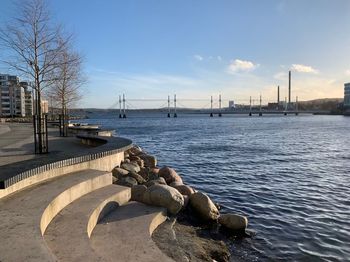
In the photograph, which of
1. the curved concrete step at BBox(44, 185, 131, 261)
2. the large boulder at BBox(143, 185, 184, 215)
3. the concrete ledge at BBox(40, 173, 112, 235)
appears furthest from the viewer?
the large boulder at BBox(143, 185, 184, 215)

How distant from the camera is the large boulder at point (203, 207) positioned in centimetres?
938

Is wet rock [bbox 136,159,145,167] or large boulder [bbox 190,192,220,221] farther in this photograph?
wet rock [bbox 136,159,145,167]

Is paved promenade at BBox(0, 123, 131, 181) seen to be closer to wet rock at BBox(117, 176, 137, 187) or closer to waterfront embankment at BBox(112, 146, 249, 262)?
wet rock at BBox(117, 176, 137, 187)

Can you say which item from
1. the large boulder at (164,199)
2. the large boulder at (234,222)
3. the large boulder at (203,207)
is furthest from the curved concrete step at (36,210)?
the large boulder at (234,222)

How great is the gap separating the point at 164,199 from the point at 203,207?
131 cm

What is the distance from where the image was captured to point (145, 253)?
5.84 m

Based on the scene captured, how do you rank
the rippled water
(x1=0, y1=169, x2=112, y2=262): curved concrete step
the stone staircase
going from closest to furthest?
1. (x1=0, y1=169, x2=112, y2=262): curved concrete step
2. the stone staircase
3. the rippled water

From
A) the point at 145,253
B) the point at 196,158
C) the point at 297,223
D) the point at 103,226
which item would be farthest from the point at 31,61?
the point at 196,158

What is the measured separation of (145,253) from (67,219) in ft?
5.36

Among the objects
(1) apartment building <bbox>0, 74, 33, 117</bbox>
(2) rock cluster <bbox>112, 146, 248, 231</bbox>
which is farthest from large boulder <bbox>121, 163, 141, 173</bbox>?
(1) apartment building <bbox>0, 74, 33, 117</bbox>

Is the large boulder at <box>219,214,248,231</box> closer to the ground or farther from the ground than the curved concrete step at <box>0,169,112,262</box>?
closer to the ground

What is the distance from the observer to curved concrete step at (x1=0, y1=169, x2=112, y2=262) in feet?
14.8

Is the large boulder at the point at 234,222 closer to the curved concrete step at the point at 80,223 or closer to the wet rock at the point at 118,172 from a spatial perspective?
the curved concrete step at the point at 80,223

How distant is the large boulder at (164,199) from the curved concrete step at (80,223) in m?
0.58
